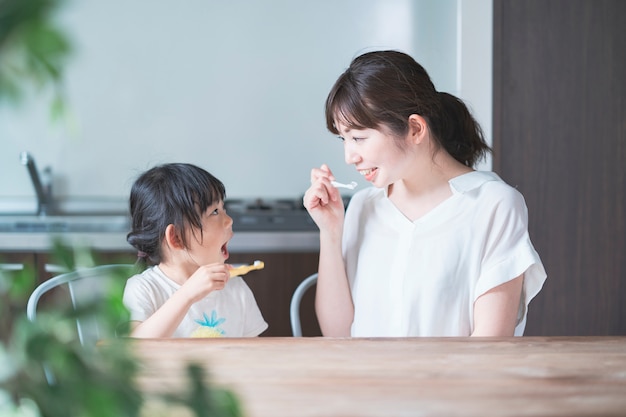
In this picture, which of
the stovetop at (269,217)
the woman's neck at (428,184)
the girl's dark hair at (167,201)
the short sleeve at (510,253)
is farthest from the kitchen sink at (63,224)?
the short sleeve at (510,253)

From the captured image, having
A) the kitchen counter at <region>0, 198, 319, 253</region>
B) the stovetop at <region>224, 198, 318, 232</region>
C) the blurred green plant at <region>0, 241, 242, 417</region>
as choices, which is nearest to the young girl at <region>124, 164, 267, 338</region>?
the kitchen counter at <region>0, 198, 319, 253</region>

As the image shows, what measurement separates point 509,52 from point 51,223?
73.5 inches

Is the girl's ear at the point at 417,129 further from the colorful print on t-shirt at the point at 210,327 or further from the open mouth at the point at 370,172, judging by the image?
the colorful print on t-shirt at the point at 210,327

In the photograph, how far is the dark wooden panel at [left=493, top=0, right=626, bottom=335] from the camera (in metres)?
3.03

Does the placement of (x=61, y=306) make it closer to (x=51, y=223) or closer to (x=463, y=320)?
(x=463, y=320)

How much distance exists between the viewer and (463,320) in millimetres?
1664

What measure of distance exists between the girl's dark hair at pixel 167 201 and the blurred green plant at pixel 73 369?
4.80 ft

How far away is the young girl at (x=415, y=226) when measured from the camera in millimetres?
1626

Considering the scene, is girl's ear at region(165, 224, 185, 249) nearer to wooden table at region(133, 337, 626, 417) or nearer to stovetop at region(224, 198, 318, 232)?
wooden table at region(133, 337, 626, 417)

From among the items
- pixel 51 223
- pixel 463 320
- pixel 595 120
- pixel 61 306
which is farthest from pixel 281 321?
pixel 61 306

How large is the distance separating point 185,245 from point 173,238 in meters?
0.03

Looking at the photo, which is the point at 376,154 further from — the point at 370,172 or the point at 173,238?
the point at 173,238

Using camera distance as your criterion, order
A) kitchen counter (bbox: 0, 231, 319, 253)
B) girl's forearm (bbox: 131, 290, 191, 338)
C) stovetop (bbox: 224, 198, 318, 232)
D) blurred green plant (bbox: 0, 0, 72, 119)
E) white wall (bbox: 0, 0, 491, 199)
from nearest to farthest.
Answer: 1. blurred green plant (bbox: 0, 0, 72, 119)
2. girl's forearm (bbox: 131, 290, 191, 338)
3. kitchen counter (bbox: 0, 231, 319, 253)
4. stovetop (bbox: 224, 198, 318, 232)
5. white wall (bbox: 0, 0, 491, 199)

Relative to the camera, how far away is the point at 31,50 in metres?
0.27
